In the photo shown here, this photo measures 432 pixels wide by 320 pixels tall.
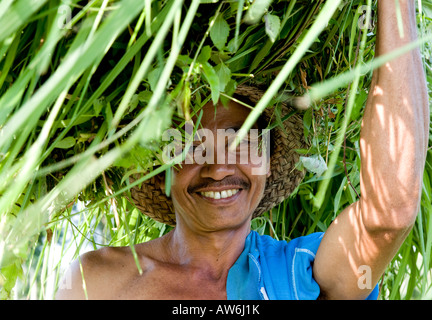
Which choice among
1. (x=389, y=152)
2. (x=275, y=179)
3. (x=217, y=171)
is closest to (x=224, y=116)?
(x=217, y=171)

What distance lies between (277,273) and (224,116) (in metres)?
0.26

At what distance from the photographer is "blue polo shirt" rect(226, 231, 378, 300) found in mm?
974

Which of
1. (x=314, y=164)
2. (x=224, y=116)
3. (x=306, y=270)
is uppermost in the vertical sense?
(x=224, y=116)

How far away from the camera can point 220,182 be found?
1.04 meters

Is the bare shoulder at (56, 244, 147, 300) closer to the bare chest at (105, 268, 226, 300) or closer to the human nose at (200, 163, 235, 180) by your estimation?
the bare chest at (105, 268, 226, 300)

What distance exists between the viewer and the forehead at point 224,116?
39.3 inches

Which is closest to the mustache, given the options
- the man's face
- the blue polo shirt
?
the man's face

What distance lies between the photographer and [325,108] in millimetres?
972

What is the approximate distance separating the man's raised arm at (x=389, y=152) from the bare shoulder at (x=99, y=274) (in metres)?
0.39

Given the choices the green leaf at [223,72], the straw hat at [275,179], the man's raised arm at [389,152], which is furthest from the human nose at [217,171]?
the green leaf at [223,72]

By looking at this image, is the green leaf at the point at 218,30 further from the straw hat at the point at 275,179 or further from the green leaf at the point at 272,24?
the straw hat at the point at 275,179

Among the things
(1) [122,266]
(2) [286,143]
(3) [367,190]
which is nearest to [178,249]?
(1) [122,266]

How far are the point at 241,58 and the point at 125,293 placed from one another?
47 cm

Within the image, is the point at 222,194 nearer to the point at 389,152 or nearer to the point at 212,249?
the point at 212,249
